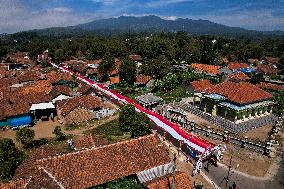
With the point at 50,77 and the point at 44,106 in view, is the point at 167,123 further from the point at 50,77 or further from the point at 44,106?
the point at 50,77

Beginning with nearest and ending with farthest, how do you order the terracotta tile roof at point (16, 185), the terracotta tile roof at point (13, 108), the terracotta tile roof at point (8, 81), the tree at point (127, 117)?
the terracotta tile roof at point (16, 185)
the tree at point (127, 117)
the terracotta tile roof at point (13, 108)
the terracotta tile roof at point (8, 81)

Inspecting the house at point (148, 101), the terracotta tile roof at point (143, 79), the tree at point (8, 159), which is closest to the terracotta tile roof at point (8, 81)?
the terracotta tile roof at point (143, 79)

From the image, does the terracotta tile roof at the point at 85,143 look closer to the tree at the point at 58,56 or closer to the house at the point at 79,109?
the house at the point at 79,109

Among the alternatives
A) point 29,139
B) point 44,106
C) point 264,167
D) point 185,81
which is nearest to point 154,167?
point 264,167

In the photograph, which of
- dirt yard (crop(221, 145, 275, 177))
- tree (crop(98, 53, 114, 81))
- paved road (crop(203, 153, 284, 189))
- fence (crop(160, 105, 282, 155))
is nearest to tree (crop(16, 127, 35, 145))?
fence (crop(160, 105, 282, 155))

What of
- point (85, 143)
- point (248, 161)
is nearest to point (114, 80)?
point (248, 161)
